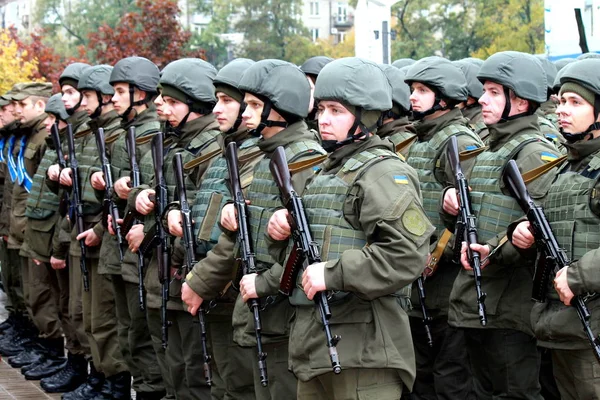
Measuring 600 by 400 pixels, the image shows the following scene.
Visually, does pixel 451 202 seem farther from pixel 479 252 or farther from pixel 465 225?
pixel 479 252

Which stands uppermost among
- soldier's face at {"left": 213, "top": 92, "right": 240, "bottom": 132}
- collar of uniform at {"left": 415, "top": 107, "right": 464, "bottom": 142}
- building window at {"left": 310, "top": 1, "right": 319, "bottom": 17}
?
soldier's face at {"left": 213, "top": 92, "right": 240, "bottom": 132}

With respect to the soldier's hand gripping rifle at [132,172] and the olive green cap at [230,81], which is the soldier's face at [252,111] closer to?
the olive green cap at [230,81]

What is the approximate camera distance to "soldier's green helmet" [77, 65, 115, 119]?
9.12m

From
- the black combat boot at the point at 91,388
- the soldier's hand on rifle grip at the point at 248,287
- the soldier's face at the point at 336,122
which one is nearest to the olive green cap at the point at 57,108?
the black combat boot at the point at 91,388

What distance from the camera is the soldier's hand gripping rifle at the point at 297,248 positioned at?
5043 mm

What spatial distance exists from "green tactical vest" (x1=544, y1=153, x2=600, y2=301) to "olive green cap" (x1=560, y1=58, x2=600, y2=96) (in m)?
0.36

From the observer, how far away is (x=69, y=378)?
31.6 ft

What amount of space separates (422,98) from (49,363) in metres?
4.76

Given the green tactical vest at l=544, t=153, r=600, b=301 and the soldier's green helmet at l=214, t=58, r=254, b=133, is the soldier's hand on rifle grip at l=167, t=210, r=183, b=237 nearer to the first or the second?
the soldier's green helmet at l=214, t=58, r=254, b=133

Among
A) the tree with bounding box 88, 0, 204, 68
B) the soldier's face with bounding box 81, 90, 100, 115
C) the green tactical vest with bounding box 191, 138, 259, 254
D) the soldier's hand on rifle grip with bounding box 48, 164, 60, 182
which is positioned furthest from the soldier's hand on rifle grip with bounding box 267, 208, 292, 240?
the tree with bounding box 88, 0, 204, 68

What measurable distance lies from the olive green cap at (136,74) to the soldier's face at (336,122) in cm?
335

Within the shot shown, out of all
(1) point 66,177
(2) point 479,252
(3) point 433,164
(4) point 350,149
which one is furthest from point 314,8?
(4) point 350,149

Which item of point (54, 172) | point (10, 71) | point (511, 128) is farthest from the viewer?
point (10, 71)

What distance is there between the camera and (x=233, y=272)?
20.9ft
